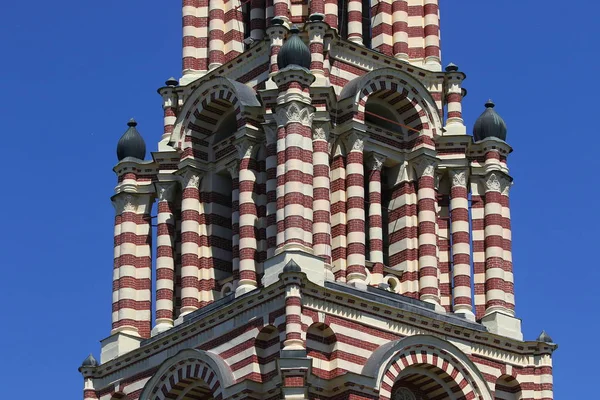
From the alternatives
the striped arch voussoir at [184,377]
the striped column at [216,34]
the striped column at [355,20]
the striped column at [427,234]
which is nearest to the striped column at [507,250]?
the striped column at [427,234]

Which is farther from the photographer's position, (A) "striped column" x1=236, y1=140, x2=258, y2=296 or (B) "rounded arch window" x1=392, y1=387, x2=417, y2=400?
(A) "striped column" x1=236, y1=140, x2=258, y2=296

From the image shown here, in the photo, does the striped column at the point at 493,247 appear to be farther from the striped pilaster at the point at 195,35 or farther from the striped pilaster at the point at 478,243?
the striped pilaster at the point at 195,35

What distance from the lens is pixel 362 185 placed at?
57219 millimetres

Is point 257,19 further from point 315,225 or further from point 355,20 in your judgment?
point 315,225

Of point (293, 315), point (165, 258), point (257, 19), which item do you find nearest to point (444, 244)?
point (293, 315)

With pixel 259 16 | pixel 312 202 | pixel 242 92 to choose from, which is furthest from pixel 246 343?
pixel 259 16

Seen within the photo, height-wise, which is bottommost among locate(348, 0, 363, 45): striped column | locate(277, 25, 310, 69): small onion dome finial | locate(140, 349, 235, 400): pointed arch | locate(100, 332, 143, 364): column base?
locate(140, 349, 235, 400): pointed arch

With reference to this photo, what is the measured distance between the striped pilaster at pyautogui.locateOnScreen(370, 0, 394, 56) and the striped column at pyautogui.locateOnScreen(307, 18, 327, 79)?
2.87 m

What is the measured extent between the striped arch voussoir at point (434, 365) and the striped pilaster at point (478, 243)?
2834 mm

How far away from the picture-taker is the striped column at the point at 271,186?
2206 inches

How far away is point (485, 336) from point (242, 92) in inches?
376

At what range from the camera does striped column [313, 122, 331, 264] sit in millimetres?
55500

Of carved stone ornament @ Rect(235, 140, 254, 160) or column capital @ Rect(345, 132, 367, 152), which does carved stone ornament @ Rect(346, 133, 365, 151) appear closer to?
column capital @ Rect(345, 132, 367, 152)

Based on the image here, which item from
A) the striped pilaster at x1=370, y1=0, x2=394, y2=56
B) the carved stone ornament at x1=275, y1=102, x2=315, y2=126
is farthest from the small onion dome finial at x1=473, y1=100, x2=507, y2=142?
the carved stone ornament at x1=275, y1=102, x2=315, y2=126
